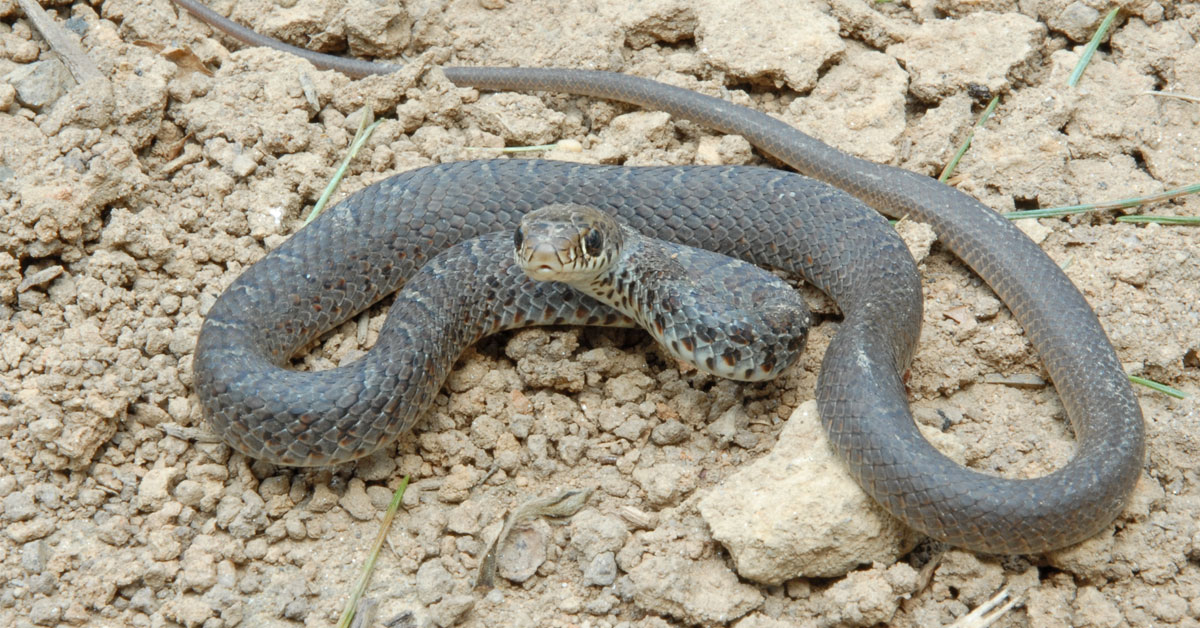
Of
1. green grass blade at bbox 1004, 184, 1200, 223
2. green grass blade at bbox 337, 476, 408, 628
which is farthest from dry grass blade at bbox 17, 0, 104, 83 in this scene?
green grass blade at bbox 1004, 184, 1200, 223

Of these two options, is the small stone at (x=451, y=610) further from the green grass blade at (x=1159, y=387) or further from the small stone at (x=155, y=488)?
the green grass blade at (x=1159, y=387)

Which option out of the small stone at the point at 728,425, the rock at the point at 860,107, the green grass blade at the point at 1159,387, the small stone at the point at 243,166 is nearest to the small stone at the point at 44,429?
the small stone at the point at 243,166

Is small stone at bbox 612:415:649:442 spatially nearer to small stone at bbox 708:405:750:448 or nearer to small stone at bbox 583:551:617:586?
small stone at bbox 708:405:750:448

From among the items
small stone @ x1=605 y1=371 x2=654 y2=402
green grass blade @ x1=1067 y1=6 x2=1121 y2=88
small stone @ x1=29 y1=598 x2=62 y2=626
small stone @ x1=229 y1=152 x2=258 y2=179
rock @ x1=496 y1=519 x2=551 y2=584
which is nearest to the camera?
small stone @ x1=29 y1=598 x2=62 y2=626

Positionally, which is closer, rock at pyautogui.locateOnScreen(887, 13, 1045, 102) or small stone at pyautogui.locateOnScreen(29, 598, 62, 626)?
small stone at pyautogui.locateOnScreen(29, 598, 62, 626)

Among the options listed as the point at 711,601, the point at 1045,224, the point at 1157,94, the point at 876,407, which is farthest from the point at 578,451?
the point at 1157,94

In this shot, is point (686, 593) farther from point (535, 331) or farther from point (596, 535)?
point (535, 331)
